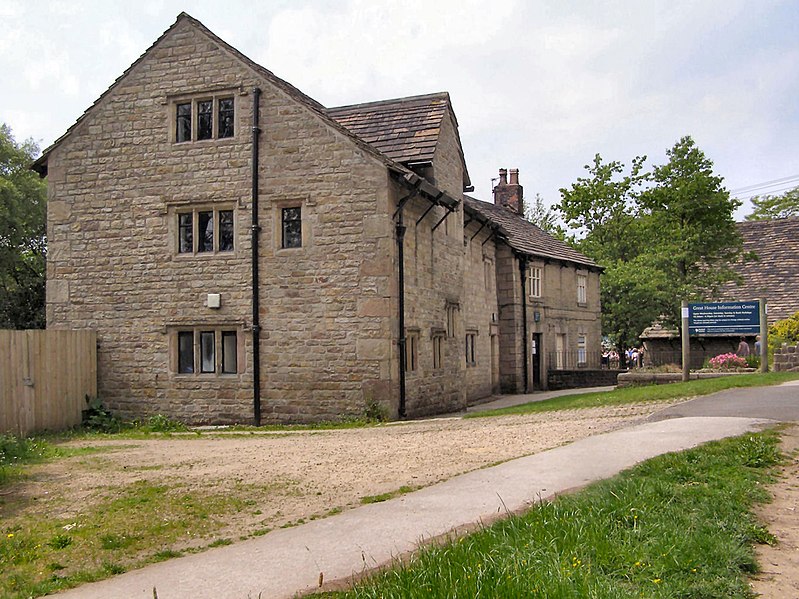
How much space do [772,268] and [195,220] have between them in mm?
29091

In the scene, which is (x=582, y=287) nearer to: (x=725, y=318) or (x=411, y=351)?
(x=725, y=318)

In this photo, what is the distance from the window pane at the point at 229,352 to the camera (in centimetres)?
1962

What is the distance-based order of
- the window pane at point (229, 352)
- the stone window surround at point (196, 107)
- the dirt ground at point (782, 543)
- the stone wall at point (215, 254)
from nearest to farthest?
the dirt ground at point (782, 543) < the stone wall at point (215, 254) < the window pane at point (229, 352) < the stone window surround at point (196, 107)

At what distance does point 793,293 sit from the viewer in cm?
3603

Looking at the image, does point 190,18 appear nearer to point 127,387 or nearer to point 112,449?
point 127,387

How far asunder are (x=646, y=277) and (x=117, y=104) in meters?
24.1

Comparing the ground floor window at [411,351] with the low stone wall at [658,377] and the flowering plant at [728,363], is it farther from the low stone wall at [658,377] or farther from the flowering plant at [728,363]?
the flowering plant at [728,363]

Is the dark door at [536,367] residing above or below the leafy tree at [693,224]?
below

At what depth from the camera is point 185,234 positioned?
20.3 meters

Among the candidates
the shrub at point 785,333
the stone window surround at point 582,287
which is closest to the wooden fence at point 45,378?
the shrub at point 785,333

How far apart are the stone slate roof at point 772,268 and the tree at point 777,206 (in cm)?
1874

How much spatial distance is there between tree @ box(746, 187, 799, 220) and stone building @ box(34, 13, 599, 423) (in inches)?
1763

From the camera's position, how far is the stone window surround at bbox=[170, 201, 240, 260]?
19.7m

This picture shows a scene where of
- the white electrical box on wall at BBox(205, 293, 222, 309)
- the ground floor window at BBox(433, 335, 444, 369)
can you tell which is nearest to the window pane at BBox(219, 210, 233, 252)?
the white electrical box on wall at BBox(205, 293, 222, 309)
